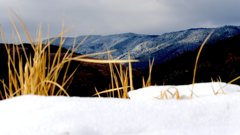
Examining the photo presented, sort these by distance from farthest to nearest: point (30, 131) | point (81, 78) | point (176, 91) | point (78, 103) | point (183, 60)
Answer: point (183, 60) < point (81, 78) < point (176, 91) < point (78, 103) < point (30, 131)

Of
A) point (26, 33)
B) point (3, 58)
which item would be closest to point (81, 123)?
point (26, 33)

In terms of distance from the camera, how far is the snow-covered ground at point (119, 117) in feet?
3.31

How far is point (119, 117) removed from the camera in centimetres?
104

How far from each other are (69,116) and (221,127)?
0.34 metres

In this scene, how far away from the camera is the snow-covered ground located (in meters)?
1.01

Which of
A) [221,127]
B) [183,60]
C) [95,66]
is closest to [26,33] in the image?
[221,127]

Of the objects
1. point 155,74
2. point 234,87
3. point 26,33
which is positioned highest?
point 26,33

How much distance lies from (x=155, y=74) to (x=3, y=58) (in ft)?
10.1

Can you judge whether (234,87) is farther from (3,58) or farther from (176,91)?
A: (3,58)

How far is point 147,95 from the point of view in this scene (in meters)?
1.73

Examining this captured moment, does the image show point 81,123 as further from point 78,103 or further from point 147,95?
point 147,95

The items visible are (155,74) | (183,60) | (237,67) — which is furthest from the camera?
(183,60)

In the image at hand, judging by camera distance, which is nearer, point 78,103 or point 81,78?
point 78,103

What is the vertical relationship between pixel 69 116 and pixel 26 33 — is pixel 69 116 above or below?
below
